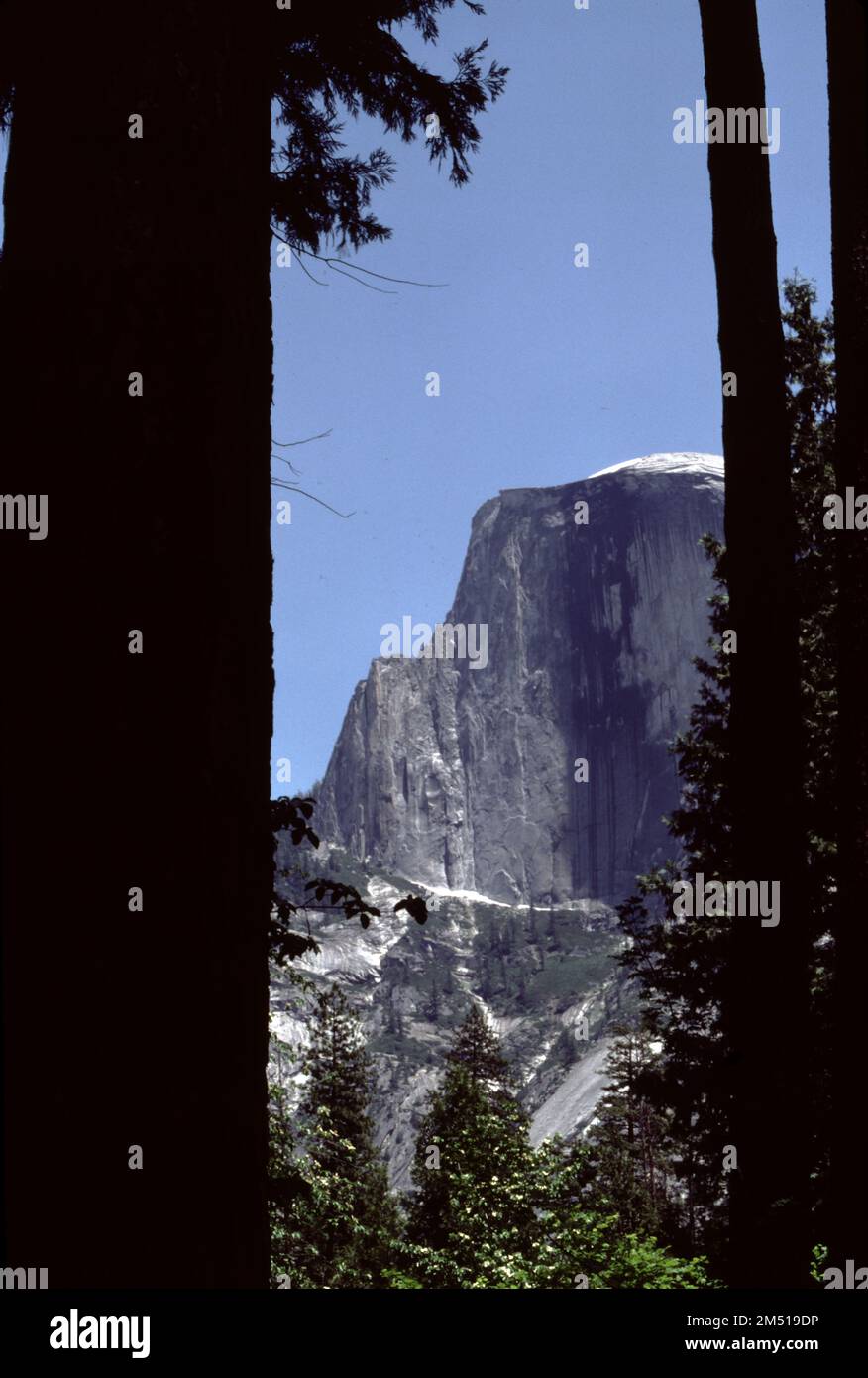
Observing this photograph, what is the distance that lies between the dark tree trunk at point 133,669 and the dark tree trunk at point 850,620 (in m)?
2.59

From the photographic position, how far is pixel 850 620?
4.57m

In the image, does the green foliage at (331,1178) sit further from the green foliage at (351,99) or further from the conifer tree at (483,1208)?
the green foliage at (351,99)

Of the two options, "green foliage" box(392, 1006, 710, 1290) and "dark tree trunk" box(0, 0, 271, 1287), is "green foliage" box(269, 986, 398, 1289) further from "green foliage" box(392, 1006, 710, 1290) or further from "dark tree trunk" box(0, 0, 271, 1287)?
"dark tree trunk" box(0, 0, 271, 1287)

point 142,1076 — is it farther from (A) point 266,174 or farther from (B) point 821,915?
(B) point 821,915

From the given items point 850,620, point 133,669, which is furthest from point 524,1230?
point 133,669

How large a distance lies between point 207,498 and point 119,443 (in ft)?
0.54

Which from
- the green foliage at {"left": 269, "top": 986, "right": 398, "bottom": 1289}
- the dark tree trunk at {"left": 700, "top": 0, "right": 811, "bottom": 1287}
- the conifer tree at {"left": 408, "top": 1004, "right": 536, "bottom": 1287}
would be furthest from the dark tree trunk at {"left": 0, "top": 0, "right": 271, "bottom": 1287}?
the conifer tree at {"left": 408, "top": 1004, "right": 536, "bottom": 1287}

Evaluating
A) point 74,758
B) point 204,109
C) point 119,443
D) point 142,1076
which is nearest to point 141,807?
point 74,758

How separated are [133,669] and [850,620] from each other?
3.15m

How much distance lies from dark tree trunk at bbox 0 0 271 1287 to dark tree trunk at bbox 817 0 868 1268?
8.50 feet

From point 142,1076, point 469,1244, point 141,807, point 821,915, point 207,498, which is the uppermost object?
point 207,498

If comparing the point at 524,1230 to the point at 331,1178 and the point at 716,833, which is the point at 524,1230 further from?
the point at 716,833

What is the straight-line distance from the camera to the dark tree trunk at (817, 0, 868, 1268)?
4156mm
